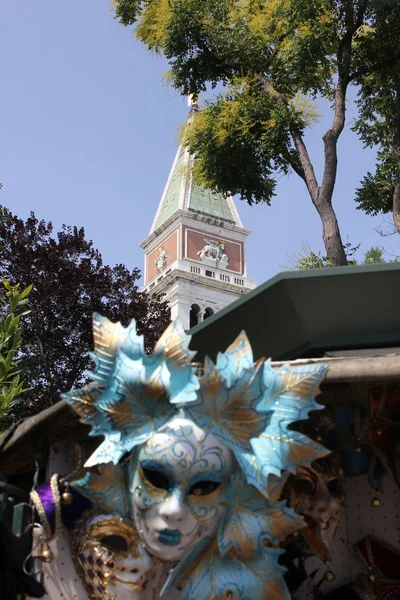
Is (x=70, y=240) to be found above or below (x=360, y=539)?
above

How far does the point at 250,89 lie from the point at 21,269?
9.76 metres

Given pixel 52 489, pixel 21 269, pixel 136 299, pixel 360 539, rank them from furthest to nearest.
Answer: pixel 136 299
pixel 21 269
pixel 360 539
pixel 52 489

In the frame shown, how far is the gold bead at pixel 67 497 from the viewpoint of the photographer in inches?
141

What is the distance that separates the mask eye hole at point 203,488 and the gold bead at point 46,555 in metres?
0.88

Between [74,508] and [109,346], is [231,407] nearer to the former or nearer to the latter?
[109,346]

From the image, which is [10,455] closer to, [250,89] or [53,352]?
[250,89]

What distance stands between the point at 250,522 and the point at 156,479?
444 millimetres

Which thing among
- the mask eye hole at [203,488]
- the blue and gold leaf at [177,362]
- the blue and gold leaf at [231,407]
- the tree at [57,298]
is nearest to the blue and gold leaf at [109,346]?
the blue and gold leaf at [177,362]

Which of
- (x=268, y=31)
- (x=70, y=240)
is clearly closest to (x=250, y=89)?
(x=268, y=31)

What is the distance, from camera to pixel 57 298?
876 inches

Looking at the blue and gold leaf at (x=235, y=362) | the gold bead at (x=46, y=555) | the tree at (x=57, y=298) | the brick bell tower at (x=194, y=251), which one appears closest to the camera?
the blue and gold leaf at (x=235, y=362)

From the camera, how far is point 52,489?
3.61 metres

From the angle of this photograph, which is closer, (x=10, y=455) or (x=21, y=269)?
(x=10, y=455)

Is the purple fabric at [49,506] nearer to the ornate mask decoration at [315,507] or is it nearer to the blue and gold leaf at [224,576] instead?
the blue and gold leaf at [224,576]
